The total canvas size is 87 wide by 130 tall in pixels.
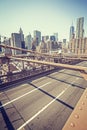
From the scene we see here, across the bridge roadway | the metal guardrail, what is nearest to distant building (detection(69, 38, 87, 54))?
the bridge roadway

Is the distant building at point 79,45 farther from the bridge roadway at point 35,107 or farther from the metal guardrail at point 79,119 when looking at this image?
the metal guardrail at point 79,119

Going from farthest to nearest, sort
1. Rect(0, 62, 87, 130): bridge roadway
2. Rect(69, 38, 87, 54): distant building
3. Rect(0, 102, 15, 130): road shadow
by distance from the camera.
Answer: Rect(69, 38, 87, 54): distant building, Rect(0, 62, 87, 130): bridge roadway, Rect(0, 102, 15, 130): road shadow

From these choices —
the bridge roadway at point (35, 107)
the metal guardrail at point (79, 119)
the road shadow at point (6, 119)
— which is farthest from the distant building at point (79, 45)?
the metal guardrail at point (79, 119)

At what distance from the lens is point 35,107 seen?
37.6 ft

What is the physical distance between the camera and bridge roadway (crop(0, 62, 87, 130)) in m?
9.06

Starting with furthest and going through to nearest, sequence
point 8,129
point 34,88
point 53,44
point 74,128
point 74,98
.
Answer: point 53,44 → point 34,88 → point 74,98 → point 8,129 → point 74,128

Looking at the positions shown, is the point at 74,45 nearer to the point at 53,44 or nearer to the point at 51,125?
the point at 53,44

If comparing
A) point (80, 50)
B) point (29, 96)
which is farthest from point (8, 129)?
point (80, 50)

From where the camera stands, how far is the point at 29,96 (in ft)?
45.5

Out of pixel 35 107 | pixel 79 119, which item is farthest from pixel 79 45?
pixel 79 119

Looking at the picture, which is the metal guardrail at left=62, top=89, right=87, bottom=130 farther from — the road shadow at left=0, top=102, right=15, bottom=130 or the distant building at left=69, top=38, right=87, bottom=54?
the distant building at left=69, top=38, right=87, bottom=54

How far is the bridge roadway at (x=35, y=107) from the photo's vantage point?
29.7 ft

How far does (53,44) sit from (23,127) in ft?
441

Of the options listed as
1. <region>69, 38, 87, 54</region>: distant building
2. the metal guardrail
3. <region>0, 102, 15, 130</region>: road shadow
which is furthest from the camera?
<region>69, 38, 87, 54</region>: distant building
